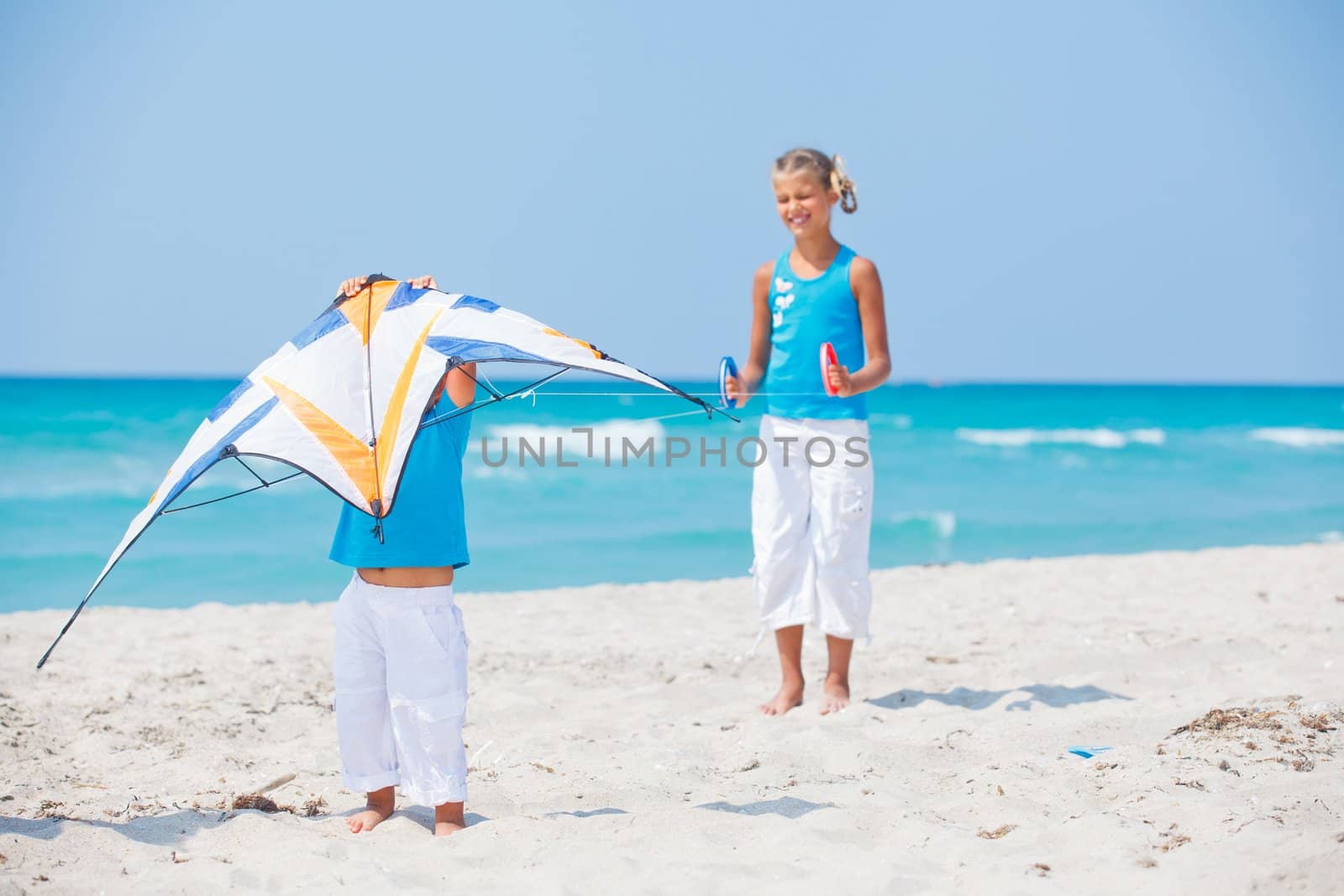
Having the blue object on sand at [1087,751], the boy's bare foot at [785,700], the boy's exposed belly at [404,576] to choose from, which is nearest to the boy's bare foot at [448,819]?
the boy's exposed belly at [404,576]

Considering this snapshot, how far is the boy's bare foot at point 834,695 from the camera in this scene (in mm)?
4078

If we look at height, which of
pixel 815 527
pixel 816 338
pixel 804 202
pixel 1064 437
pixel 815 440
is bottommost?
pixel 1064 437

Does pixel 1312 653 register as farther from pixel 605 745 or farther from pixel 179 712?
pixel 179 712

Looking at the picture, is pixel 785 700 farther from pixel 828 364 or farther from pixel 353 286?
pixel 353 286

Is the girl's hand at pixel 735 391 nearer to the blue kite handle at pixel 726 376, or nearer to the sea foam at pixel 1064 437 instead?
the blue kite handle at pixel 726 376

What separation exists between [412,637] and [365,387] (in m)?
0.62

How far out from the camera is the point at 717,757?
354 centimetres

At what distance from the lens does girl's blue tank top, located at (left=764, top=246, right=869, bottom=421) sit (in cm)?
407

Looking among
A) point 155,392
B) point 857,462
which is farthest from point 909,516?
point 155,392

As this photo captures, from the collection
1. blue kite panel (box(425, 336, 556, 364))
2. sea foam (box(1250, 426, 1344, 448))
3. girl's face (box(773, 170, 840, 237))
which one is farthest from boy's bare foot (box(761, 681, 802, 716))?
sea foam (box(1250, 426, 1344, 448))

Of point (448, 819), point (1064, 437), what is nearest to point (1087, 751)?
point (448, 819)

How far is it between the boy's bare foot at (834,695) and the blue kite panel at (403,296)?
2.21m

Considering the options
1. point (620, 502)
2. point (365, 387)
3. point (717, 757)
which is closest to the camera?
point (365, 387)

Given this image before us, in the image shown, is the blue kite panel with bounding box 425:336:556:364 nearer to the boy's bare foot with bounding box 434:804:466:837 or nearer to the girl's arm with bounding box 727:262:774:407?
the boy's bare foot with bounding box 434:804:466:837
